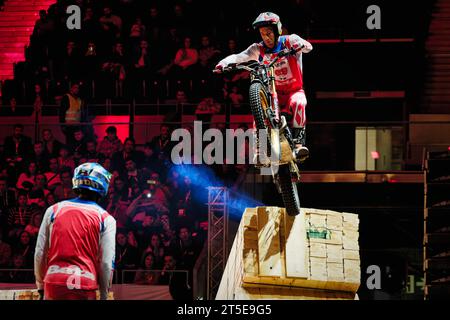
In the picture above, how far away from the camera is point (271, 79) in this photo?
11578 mm

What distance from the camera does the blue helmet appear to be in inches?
359

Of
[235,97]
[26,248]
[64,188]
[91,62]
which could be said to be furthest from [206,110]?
[26,248]

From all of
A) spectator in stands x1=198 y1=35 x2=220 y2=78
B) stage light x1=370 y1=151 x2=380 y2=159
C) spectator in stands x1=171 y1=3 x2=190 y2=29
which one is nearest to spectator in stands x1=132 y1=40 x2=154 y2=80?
spectator in stands x1=171 y1=3 x2=190 y2=29

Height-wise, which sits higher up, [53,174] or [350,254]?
[53,174]

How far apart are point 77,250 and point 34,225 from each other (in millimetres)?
7768

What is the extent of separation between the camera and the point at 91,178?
359 inches

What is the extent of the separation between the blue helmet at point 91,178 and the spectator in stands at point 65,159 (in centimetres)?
847

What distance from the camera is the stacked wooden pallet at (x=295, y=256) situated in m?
11.7

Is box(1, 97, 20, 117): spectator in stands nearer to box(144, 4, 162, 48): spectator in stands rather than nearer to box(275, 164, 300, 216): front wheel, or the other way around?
box(144, 4, 162, 48): spectator in stands

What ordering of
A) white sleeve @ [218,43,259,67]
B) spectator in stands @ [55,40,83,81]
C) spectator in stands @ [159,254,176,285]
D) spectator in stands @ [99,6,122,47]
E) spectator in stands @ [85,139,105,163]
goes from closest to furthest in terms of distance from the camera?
white sleeve @ [218,43,259,67] → spectator in stands @ [159,254,176,285] → spectator in stands @ [85,139,105,163] → spectator in stands @ [55,40,83,81] → spectator in stands @ [99,6,122,47]

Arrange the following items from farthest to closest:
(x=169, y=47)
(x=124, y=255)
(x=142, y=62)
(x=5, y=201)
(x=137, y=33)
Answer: (x=137, y=33), (x=169, y=47), (x=142, y=62), (x=5, y=201), (x=124, y=255)

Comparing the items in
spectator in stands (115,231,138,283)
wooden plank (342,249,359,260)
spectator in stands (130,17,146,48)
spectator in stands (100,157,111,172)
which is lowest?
spectator in stands (115,231,138,283)

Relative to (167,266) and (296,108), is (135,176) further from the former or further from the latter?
(296,108)
